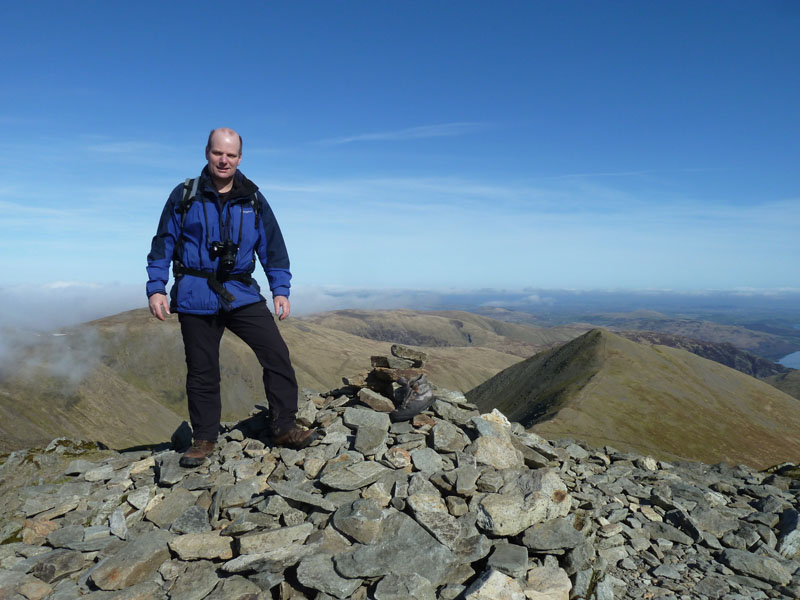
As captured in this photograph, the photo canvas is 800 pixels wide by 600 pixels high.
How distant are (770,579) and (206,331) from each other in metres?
13.1

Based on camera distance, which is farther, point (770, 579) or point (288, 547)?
point (770, 579)

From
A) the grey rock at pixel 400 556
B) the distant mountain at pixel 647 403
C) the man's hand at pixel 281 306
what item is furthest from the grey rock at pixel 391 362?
the distant mountain at pixel 647 403

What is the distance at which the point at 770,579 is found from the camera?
32.6 ft

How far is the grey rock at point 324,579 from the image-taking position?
7004mm

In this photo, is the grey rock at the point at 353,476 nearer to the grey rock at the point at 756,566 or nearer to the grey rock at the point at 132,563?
the grey rock at the point at 132,563

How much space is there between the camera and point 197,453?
1018cm

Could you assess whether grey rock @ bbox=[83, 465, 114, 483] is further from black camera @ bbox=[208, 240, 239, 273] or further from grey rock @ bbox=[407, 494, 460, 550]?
grey rock @ bbox=[407, 494, 460, 550]

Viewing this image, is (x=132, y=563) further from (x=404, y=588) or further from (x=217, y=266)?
(x=217, y=266)

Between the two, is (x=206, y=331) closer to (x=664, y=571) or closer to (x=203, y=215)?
(x=203, y=215)

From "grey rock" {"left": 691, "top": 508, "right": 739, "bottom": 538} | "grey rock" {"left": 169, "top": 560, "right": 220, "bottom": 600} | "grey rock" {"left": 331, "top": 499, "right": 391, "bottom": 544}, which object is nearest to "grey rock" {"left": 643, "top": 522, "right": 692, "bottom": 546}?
"grey rock" {"left": 691, "top": 508, "right": 739, "bottom": 538}

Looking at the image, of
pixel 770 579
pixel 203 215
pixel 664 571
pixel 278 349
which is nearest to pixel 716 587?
pixel 664 571

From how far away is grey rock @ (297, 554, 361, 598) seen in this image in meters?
7.00

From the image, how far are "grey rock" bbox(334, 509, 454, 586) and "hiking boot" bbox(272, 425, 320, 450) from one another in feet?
9.66

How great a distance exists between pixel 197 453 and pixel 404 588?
18.4 ft
